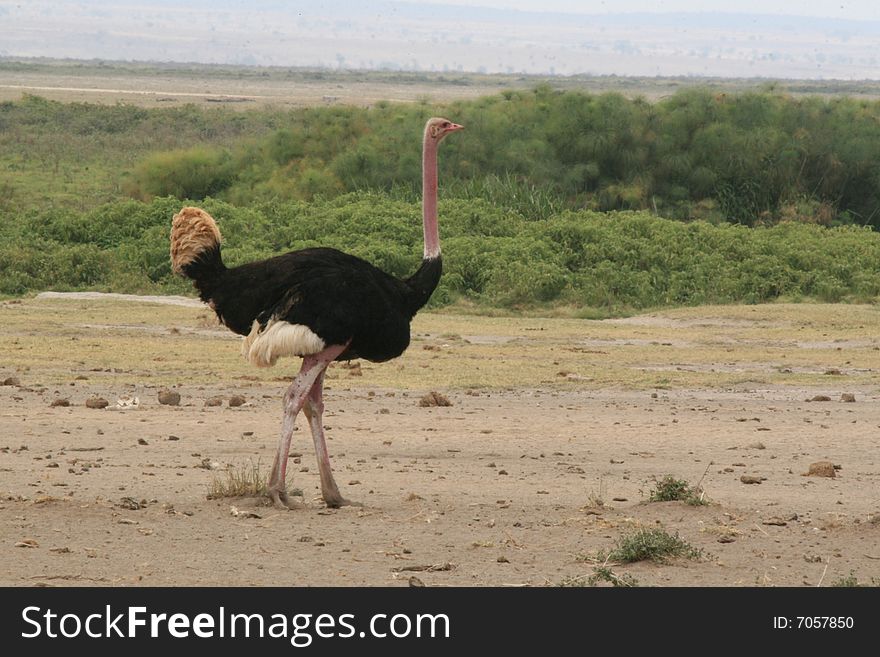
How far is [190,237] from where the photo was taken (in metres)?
8.40

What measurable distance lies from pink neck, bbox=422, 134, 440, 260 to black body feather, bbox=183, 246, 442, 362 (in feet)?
1.33

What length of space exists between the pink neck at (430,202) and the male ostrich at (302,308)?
1.19 ft

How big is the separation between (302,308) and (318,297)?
10 cm

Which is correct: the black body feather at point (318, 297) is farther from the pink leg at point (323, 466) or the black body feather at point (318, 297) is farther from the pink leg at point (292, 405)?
the pink leg at point (323, 466)

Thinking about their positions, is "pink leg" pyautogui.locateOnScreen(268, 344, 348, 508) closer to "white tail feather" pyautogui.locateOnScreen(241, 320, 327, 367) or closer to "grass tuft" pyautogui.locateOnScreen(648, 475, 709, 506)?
"white tail feather" pyautogui.locateOnScreen(241, 320, 327, 367)

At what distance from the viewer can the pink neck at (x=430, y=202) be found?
8.88m

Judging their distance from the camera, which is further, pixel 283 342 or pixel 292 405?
pixel 292 405

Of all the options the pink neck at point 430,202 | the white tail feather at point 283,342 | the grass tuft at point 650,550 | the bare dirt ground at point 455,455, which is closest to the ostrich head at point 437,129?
the pink neck at point 430,202

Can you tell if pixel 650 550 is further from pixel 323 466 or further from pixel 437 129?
pixel 437 129

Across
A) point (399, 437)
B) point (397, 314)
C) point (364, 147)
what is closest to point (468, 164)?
point (364, 147)

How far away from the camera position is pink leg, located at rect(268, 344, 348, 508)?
8.25 meters

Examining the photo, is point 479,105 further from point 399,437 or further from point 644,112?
point 399,437

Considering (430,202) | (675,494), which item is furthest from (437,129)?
(675,494)

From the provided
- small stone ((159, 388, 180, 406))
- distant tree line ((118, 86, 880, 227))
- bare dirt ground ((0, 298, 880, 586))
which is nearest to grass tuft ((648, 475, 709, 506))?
bare dirt ground ((0, 298, 880, 586))
